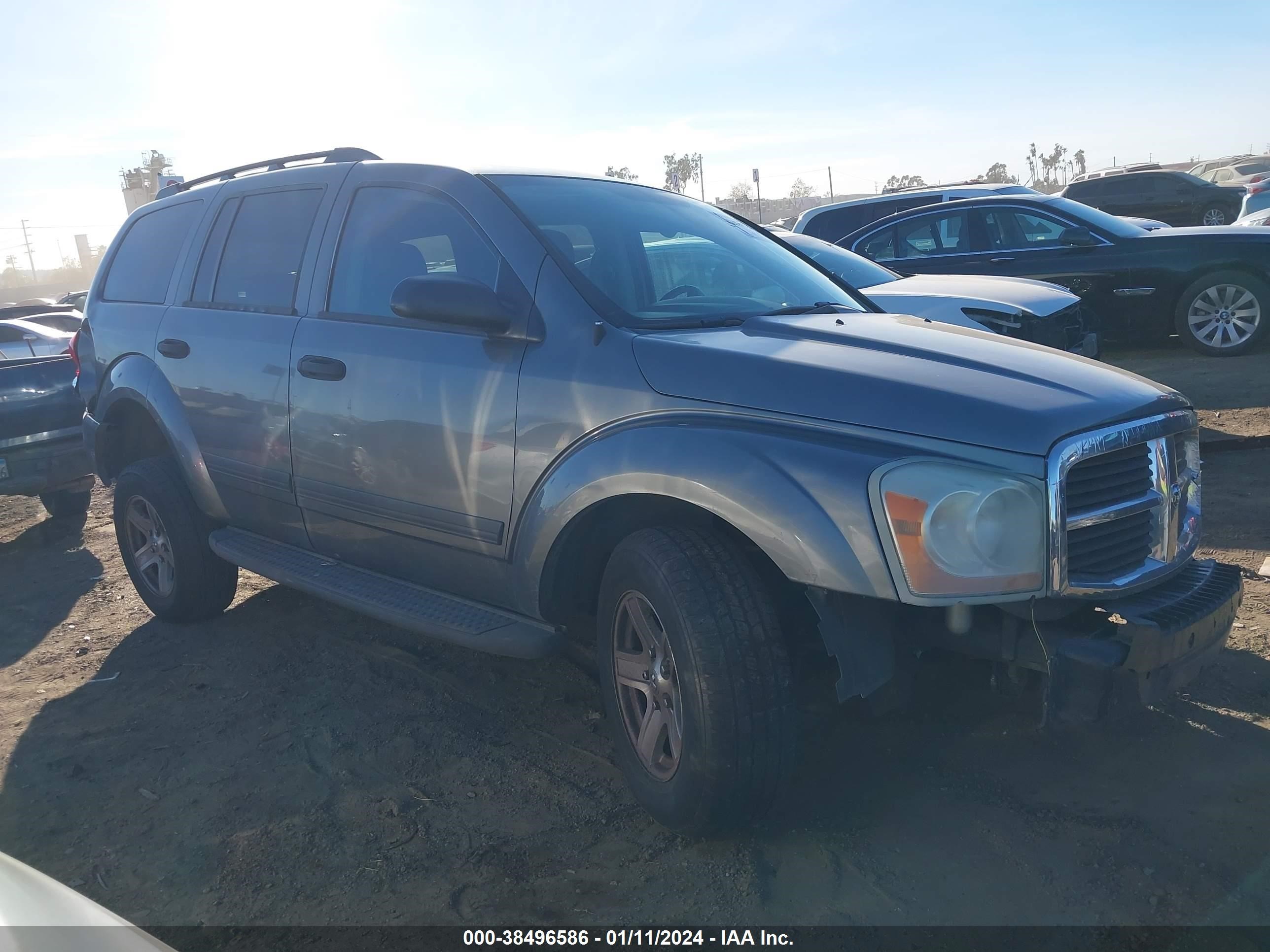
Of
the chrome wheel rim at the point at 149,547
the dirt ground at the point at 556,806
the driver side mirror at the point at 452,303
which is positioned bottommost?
the dirt ground at the point at 556,806

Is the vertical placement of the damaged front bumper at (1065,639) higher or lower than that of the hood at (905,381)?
lower

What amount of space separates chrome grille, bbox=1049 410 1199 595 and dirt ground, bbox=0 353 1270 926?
376 millimetres

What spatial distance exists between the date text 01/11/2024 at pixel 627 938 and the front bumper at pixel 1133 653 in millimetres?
898

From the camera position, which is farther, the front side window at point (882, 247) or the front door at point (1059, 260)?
the front side window at point (882, 247)

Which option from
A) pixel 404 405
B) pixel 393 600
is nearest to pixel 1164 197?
pixel 404 405

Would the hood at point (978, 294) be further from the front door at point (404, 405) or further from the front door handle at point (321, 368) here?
Answer: the front door handle at point (321, 368)

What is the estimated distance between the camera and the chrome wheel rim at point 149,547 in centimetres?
492

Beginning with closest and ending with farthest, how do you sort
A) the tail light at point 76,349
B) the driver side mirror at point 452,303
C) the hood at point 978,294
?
1. the driver side mirror at point 452,303
2. the tail light at point 76,349
3. the hood at point 978,294

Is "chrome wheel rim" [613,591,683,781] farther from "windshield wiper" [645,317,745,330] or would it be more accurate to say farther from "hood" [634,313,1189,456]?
"windshield wiper" [645,317,745,330]

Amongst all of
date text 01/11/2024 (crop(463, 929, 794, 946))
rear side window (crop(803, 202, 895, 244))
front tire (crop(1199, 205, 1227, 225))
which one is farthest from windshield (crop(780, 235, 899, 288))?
front tire (crop(1199, 205, 1227, 225))

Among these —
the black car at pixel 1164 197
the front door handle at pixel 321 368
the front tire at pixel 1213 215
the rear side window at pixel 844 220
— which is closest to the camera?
the front door handle at pixel 321 368

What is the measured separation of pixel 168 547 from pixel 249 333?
4.43 ft

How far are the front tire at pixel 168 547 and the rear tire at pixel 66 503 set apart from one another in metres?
2.88

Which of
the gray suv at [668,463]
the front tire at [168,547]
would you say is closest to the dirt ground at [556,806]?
the gray suv at [668,463]
